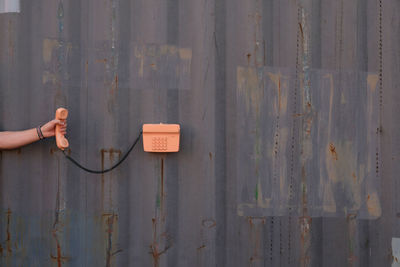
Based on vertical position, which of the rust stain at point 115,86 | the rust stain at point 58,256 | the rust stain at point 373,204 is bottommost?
the rust stain at point 58,256

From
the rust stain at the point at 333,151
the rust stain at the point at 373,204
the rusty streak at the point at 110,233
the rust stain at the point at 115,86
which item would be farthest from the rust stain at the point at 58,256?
the rust stain at the point at 373,204

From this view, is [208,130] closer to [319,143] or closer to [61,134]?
[319,143]

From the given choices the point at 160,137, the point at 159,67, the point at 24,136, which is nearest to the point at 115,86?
the point at 159,67

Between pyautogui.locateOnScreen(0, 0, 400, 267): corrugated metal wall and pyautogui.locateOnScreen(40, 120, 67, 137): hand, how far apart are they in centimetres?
9

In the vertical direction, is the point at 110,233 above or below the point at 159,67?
below

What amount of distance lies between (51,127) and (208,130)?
917 millimetres

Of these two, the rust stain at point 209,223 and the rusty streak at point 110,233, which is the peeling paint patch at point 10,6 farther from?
the rust stain at point 209,223

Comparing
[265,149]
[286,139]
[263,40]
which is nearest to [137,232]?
[265,149]

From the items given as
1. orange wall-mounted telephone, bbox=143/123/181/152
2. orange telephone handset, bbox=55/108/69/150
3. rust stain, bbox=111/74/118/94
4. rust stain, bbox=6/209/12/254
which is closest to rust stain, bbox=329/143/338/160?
orange wall-mounted telephone, bbox=143/123/181/152

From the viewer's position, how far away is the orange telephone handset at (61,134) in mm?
1853

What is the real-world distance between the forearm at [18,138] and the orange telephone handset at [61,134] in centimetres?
14

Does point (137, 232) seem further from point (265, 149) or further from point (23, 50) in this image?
point (23, 50)

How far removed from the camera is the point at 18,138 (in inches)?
75.3

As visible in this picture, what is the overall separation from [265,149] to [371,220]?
842 mm
